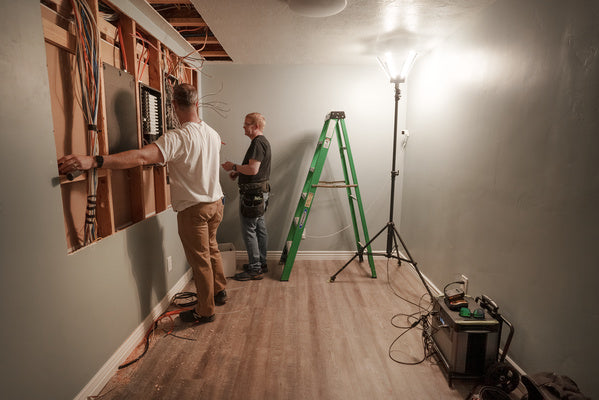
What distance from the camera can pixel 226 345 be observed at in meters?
1.95

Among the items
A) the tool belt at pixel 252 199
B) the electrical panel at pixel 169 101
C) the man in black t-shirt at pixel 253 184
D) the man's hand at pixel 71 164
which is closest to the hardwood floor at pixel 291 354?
the man in black t-shirt at pixel 253 184

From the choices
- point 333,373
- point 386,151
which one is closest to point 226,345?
point 333,373

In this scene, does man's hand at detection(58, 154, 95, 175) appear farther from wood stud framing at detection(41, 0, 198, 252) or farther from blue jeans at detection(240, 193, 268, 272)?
blue jeans at detection(240, 193, 268, 272)

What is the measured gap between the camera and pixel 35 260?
1195 mm

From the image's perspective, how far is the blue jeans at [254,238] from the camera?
291 centimetres

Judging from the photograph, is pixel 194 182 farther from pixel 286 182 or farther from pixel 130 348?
pixel 286 182

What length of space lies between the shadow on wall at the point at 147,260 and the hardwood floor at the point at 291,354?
9.7 inches

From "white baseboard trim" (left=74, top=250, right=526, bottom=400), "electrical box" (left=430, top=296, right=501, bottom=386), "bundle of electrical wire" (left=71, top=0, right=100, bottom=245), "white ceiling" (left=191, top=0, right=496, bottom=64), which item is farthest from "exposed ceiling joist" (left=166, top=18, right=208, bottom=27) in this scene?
"electrical box" (left=430, top=296, right=501, bottom=386)

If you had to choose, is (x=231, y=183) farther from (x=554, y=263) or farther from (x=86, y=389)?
(x=554, y=263)

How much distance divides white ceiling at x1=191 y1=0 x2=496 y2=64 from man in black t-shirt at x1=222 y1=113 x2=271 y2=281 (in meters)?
0.63

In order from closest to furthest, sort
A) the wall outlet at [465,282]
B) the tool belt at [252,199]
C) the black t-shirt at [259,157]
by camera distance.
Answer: the wall outlet at [465,282] → the black t-shirt at [259,157] → the tool belt at [252,199]

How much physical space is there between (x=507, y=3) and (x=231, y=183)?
2660mm

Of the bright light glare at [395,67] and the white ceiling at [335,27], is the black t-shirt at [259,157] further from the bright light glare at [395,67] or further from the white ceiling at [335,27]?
the bright light glare at [395,67]

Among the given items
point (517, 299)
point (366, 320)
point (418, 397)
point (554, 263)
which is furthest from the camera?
point (366, 320)
